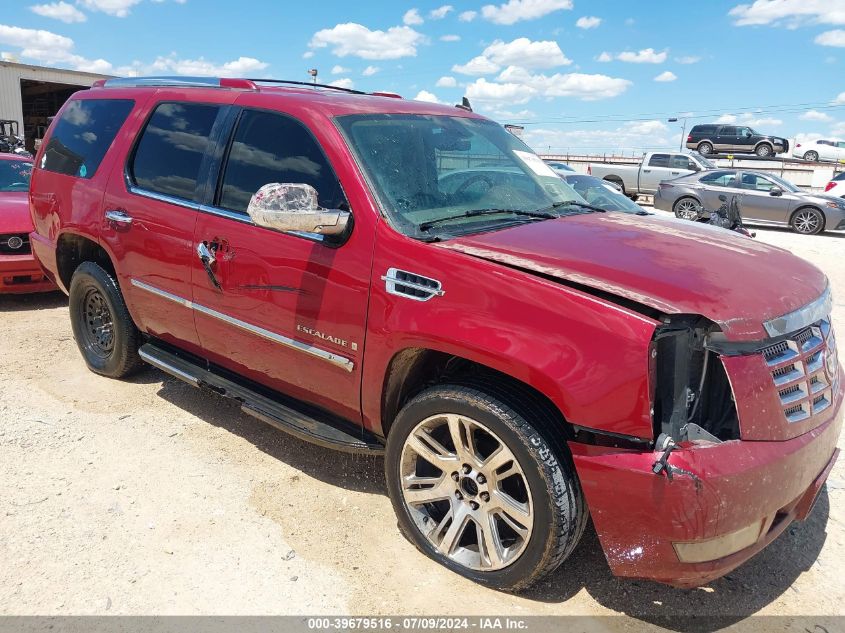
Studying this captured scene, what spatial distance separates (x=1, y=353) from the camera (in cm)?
545

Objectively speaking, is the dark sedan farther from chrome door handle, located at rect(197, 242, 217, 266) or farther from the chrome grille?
chrome door handle, located at rect(197, 242, 217, 266)

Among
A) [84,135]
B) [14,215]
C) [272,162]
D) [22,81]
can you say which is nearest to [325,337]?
[272,162]

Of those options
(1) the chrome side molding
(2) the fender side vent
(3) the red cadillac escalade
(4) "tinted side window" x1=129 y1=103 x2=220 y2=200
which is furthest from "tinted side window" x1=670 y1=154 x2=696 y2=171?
(2) the fender side vent

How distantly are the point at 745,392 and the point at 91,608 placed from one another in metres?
2.61

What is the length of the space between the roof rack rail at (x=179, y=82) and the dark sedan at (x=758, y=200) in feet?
45.7

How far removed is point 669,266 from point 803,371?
63 centimetres

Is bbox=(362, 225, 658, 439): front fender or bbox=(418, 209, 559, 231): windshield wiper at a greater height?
bbox=(418, 209, 559, 231): windshield wiper

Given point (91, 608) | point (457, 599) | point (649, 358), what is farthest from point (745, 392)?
point (91, 608)

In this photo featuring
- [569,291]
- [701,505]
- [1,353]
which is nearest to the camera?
[701,505]

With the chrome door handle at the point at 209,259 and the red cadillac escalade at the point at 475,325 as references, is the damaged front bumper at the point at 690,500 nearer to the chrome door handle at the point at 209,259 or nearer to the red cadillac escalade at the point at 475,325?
the red cadillac escalade at the point at 475,325

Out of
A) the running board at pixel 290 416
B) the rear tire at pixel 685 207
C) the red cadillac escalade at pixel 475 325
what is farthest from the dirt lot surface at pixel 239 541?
the rear tire at pixel 685 207

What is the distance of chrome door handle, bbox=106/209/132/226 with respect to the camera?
409cm

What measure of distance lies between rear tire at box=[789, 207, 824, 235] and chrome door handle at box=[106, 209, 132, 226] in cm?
1664

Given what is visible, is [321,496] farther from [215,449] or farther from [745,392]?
[745,392]
